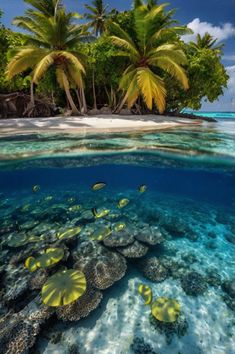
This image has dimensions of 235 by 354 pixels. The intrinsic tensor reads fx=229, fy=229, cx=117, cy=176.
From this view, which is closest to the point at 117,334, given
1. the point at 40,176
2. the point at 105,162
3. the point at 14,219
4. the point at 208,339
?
the point at 208,339

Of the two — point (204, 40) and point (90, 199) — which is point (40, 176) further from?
point (204, 40)

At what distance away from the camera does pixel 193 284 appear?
13.4ft

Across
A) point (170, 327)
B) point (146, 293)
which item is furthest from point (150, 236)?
point (170, 327)

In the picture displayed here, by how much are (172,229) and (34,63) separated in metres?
16.2

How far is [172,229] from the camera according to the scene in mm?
6277

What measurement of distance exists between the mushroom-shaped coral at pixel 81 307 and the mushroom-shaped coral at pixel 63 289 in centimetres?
24

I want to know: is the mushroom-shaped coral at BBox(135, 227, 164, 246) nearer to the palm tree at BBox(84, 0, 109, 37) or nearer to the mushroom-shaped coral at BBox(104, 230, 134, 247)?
the mushroom-shaped coral at BBox(104, 230, 134, 247)

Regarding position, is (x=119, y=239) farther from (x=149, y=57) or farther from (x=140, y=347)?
(x=149, y=57)

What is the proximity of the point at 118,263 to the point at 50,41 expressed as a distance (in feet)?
60.3

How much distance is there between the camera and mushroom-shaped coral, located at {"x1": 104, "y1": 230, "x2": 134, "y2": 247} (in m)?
5.07

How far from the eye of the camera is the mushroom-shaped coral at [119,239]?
507 centimetres

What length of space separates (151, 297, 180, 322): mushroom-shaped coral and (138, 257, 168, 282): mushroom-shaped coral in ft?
2.25

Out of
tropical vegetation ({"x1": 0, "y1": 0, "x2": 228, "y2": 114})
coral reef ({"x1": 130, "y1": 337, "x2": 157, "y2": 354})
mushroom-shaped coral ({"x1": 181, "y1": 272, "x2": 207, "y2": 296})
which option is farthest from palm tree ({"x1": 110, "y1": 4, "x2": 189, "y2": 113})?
coral reef ({"x1": 130, "y1": 337, "x2": 157, "y2": 354})

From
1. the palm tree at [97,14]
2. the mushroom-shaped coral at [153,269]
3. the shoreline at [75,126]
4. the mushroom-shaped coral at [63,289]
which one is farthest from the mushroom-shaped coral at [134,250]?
the palm tree at [97,14]
